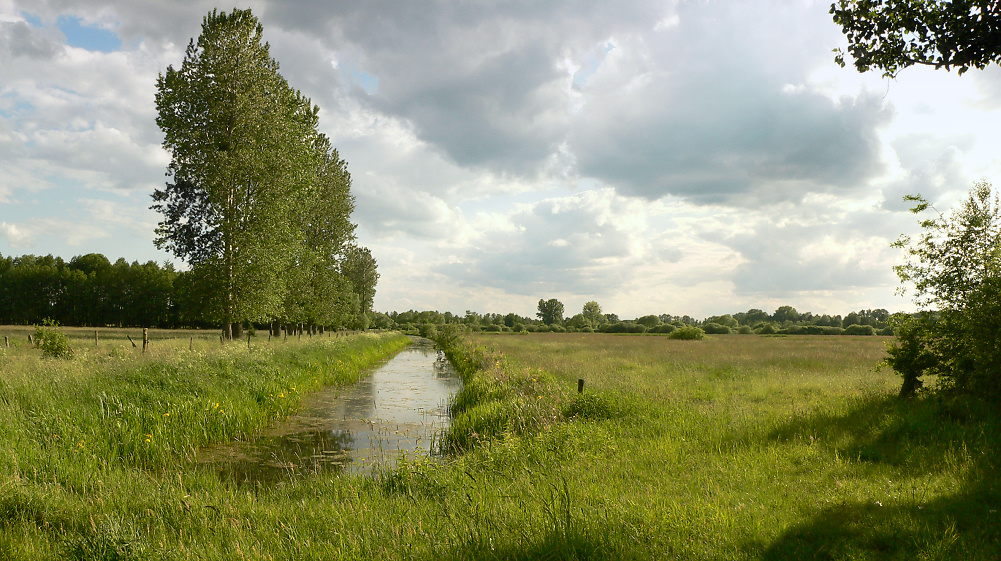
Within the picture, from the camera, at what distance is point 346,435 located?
41.8 feet

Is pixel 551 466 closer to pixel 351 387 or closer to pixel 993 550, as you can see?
pixel 993 550

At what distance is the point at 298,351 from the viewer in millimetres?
22484

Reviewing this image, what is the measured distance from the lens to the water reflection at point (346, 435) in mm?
9695

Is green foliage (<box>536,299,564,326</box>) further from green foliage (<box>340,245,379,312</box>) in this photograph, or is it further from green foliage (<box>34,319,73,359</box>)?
green foliage (<box>34,319,73,359</box>)

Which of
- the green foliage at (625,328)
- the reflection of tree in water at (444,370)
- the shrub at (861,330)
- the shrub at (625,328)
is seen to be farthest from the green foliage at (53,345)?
the shrub at (861,330)

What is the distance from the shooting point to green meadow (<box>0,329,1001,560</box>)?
5.05 m

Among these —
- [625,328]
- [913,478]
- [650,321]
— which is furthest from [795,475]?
[650,321]

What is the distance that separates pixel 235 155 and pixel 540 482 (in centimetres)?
2134

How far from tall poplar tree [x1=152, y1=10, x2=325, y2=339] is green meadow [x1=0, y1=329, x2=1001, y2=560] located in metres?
9.13

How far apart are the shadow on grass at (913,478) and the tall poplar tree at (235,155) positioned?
2185 centimetres

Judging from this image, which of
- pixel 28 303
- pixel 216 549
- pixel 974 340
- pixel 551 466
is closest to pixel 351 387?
pixel 551 466

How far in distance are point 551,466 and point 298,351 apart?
18.0 m

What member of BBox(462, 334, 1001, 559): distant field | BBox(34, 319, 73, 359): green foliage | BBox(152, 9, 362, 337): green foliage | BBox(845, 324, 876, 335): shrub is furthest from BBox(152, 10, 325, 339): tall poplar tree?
BBox(845, 324, 876, 335): shrub

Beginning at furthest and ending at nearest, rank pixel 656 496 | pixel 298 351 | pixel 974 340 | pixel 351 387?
pixel 298 351 → pixel 351 387 → pixel 974 340 → pixel 656 496
